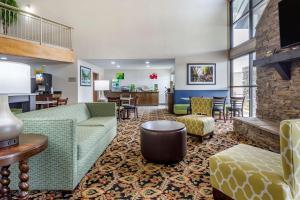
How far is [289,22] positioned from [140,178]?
3.39m

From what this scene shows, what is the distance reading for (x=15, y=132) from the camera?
4.65 feet

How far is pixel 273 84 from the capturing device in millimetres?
3873

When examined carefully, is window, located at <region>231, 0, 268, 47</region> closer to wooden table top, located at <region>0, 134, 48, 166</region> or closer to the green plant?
wooden table top, located at <region>0, 134, 48, 166</region>

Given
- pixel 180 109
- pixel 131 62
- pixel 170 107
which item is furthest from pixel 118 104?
pixel 131 62

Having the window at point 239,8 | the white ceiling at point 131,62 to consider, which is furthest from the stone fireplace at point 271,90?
the white ceiling at point 131,62

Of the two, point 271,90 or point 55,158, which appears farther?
point 271,90

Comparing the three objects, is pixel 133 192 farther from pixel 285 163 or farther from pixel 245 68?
pixel 245 68

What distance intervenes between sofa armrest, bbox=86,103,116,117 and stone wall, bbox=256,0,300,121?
3.37m

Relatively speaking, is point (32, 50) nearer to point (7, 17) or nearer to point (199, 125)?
point (7, 17)

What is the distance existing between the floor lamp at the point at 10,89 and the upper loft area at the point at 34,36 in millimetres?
4895

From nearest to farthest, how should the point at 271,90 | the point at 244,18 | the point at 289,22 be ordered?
the point at 289,22, the point at 271,90, the point at 244,18

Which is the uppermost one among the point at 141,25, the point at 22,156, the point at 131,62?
the point at 141,25

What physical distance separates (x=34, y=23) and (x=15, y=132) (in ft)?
24.9

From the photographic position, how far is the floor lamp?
42.6 inches
